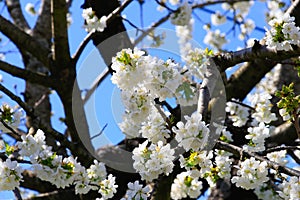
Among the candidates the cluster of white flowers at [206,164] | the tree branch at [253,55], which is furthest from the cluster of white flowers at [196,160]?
the tree branch at [253,55]

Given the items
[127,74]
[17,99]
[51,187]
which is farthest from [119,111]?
[51,187]

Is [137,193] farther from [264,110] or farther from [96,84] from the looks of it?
[96,84]

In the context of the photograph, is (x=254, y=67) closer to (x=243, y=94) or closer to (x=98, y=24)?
(x=243, y=94)

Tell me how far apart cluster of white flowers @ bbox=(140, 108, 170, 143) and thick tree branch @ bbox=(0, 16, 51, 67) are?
132cm

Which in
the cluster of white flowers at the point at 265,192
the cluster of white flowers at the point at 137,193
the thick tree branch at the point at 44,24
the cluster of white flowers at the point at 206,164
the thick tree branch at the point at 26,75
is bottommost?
the cluster of white flowers at the point at 137,193

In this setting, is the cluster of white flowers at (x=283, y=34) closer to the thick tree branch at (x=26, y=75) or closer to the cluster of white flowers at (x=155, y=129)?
the cluster of white flowers at (x=155, y=129)

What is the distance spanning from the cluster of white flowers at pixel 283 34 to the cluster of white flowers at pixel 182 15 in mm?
1441

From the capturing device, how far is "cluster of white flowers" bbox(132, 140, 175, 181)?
1633mm

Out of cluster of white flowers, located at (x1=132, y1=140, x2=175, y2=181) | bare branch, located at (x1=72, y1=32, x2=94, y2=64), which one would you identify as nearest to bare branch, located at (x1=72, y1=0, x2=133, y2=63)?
bare branch, located at (x1=72, y1=32, x2=94, y2=64)

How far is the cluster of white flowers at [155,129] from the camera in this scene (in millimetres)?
1756

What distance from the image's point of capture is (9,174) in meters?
1.72

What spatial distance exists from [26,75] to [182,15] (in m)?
1.07

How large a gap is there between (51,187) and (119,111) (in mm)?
923

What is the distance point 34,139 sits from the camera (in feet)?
5.90
